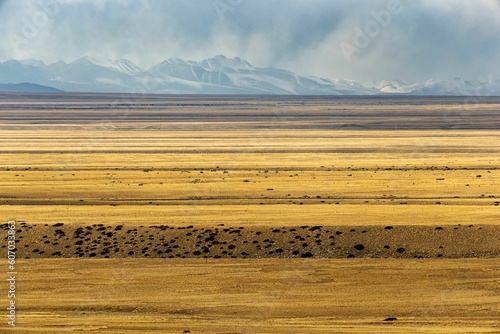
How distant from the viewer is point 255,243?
4841 centimetres

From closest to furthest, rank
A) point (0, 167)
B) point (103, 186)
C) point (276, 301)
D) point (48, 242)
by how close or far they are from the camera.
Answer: point (276, 301) < point (48, 242) < point (103, 186) < point (0, 167)

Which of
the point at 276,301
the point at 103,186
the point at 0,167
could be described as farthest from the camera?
the point at 0,167

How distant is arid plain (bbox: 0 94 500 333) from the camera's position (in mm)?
35281

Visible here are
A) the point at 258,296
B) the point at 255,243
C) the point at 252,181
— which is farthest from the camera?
the point at 252,181

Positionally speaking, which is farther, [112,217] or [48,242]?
[112,217]

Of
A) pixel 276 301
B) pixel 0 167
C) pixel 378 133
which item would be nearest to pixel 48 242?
pixel 276 301

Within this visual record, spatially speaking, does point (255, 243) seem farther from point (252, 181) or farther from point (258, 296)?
point (252, 181)

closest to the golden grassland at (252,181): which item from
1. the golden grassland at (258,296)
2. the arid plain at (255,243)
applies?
the arid plain at (255,243)

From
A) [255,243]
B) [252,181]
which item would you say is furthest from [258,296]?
[252,181]

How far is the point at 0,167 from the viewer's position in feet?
293

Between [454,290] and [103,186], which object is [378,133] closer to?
[103,186]

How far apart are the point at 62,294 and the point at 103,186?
34.1 m

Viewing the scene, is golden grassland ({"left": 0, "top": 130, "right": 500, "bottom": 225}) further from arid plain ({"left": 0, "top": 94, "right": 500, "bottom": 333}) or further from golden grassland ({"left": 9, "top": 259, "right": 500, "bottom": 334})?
golden grassland ({"left": 9, "top": 259, "right": 500, "bottom": 334})

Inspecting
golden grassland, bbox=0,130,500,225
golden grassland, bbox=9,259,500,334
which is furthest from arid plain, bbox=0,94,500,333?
golden grassland, bbox=0,130,500,225
